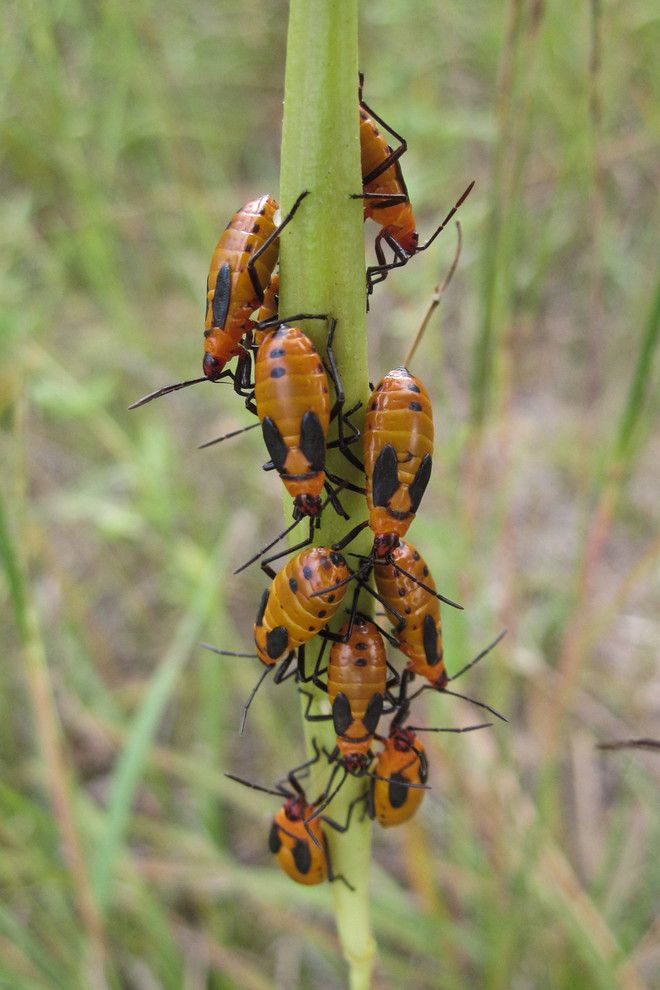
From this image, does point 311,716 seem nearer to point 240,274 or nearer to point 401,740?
point 401,740

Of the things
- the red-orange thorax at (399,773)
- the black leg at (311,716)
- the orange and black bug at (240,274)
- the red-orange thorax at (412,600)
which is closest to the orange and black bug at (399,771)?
the red-orange thorax at (399,773)

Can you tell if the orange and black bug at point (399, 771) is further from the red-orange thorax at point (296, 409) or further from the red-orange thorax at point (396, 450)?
the red-orange thorax at point (296, 409)

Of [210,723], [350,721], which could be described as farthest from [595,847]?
[350,721]

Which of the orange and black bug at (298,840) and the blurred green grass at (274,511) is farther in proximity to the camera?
the blurred green grass at (274,511)

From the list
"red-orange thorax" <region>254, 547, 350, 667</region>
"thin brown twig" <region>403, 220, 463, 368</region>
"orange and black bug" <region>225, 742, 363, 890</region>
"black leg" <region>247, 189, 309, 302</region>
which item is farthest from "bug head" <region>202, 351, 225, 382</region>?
"orange and black bug" <region>225, 742, 363, 890</region>

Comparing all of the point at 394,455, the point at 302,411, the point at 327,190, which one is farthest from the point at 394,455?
the point at 327,190

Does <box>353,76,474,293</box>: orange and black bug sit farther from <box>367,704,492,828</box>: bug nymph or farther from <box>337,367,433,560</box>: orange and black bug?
<box>367,704,492,828</box>: bug nymph
